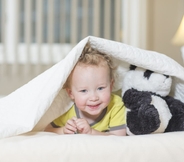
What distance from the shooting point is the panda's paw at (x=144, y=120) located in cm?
98

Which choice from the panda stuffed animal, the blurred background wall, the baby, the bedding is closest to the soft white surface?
the bedding

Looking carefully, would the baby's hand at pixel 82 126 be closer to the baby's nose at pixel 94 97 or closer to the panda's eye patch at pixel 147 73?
the baby's nose at pixel 94 97

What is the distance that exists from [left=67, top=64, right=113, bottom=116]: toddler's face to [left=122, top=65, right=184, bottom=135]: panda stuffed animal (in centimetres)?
7

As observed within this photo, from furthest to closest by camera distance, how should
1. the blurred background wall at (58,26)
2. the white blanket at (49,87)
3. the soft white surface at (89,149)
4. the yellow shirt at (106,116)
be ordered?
1. the blurred background wall at (58,26)
2. the yellow shirt at (106,116)
3. the white blanket at (49,87)
4. the soft white surface at (89,149)

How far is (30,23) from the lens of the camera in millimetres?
2307

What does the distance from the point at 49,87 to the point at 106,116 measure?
11.1 inches

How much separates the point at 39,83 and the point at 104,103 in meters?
0.21

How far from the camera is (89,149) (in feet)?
2.76

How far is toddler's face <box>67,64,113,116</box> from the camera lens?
108cm

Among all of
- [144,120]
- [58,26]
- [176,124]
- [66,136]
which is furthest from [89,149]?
[58,26]

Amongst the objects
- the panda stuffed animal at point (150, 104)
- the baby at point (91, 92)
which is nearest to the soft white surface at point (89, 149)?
the panda stuffed animal at point (150, 104)

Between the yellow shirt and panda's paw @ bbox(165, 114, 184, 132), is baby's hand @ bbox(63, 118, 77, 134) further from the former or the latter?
panda's paw @ bbox(165, 114, 184, 132)

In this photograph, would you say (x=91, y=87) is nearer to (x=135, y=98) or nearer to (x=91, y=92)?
(x=91, y=92)

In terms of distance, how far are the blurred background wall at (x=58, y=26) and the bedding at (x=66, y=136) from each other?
1.22 metres
